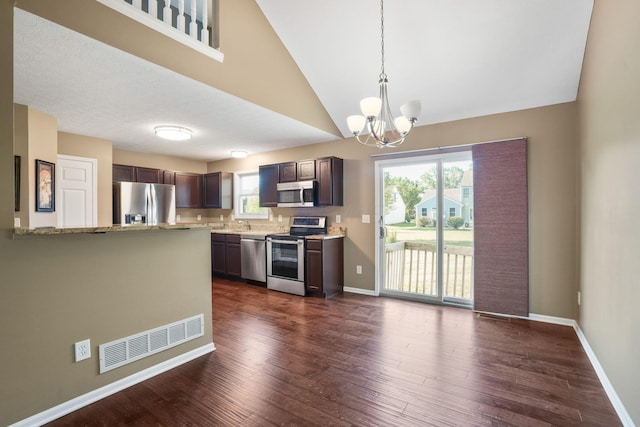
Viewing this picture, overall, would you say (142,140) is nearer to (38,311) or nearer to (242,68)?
(242,68)

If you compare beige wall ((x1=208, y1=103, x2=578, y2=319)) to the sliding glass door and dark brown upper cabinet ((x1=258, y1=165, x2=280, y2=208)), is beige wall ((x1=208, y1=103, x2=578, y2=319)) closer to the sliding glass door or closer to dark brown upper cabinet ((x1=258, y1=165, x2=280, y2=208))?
the sliding glass door

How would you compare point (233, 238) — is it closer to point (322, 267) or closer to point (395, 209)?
point (322, 267)

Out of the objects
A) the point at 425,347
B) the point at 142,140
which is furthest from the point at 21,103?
the point at 425,347

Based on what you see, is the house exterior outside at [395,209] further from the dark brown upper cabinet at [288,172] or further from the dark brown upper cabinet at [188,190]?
the dark brown upper cabinet at [188,190]

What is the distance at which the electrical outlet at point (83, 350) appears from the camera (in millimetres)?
2008

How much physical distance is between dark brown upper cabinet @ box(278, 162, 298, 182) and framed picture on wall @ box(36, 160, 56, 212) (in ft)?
9.82

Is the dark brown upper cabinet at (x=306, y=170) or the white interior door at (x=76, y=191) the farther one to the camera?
the dark brown upper cabinet at (x=306, y=170)

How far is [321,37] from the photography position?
10.9 ft

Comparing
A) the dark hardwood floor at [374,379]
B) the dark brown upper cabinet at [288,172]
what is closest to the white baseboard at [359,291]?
the dark hardwood floor at [374,379]

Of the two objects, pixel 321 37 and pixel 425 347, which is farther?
pixel 321 37

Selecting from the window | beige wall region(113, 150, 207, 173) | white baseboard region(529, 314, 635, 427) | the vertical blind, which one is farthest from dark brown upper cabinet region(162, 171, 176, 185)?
white baseboard region(529, 314, 635, 427)

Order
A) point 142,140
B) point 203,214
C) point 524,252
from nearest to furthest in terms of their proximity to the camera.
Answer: point 524,252 < point 142,140 < point 203,214

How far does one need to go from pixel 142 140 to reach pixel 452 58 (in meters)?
4.48

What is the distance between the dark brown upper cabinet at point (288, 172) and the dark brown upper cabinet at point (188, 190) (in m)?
2.17
